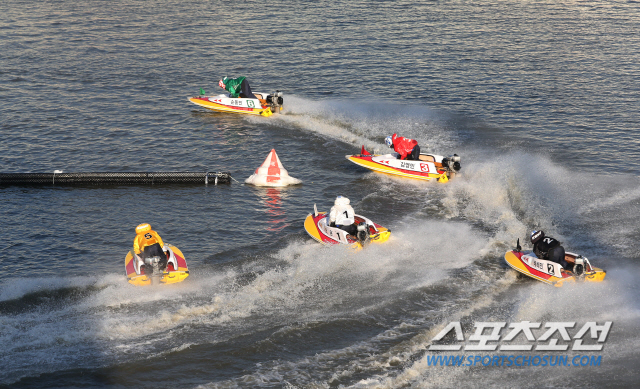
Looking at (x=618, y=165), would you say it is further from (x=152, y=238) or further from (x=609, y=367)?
(x=152, y=238)

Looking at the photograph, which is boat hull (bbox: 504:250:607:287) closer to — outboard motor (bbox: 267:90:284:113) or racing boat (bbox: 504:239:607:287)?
racing boat (bbox: 504:239:607:287)

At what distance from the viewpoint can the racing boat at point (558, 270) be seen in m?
16.7

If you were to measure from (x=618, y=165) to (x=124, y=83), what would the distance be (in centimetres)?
2771

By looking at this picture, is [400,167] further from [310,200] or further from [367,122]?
[367,122]

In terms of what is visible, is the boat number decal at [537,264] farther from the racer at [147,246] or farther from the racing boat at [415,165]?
the racer at [147,246]

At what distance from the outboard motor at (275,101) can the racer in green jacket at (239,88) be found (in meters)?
1.22

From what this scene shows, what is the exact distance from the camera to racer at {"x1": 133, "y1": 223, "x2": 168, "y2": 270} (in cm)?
1694

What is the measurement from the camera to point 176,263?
17156 mm

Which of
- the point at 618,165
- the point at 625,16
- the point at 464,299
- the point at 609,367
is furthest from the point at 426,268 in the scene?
the point at 625,16

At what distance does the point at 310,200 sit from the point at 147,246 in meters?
7.95

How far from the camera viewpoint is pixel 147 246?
Result: 17.0 meters

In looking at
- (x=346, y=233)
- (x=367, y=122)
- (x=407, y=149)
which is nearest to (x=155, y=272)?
(x=346, y=233)

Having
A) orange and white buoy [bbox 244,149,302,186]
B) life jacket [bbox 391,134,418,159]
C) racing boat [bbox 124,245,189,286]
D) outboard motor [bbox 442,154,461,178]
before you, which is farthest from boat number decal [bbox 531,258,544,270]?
orange and white buoy [bbox 244,149,302,186]

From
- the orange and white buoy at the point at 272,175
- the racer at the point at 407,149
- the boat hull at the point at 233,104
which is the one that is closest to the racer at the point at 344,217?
the orange and white buoy at the point at 272,175
